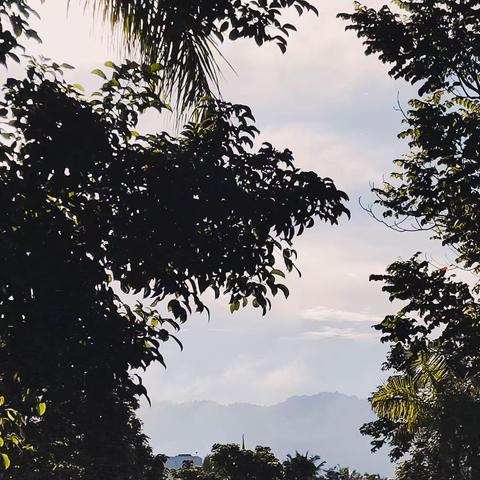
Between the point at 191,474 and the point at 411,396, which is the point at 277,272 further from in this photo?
the point at 191,474

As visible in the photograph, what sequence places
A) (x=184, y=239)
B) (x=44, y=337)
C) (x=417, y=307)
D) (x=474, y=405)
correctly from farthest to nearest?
(x=474, y=405) < (x=417, y=307) < (x=184, y=239) < (x=44, y=337)

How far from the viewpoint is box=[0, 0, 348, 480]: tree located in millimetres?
4824

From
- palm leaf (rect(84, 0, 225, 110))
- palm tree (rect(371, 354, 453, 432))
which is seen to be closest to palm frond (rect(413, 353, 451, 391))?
palm tree (rect(371, 354, 453, 432))

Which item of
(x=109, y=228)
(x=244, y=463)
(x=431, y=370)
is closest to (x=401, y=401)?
(x=431, y=370)

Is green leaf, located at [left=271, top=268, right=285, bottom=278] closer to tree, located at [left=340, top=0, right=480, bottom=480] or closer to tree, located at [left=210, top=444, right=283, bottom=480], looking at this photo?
tree, located at [left=340, top=0, right=480, bottom=480]

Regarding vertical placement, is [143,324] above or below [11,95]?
below

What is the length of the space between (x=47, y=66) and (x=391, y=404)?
35.5 ft

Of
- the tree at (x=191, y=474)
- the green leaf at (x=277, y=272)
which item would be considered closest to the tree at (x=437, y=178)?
the green leaf at (x=277, y=272)

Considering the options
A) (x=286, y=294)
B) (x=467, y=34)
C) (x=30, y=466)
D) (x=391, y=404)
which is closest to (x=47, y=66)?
(x=286, y=294)

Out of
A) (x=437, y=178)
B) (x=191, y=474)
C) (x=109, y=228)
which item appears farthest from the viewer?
(x=191, y=474)

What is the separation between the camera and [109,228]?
17.0 feet

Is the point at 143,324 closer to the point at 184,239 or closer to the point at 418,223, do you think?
the point at 184,239

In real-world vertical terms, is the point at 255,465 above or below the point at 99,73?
below

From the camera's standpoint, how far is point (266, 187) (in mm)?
5684
